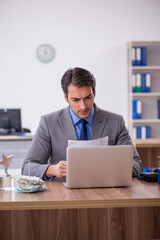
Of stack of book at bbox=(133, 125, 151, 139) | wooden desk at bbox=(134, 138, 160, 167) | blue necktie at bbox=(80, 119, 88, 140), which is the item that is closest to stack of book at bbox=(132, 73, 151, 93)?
stack of book at bbox=(133, 125, 151, 139)

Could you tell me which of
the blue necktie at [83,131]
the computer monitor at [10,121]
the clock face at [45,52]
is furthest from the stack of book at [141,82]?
the blue necktie at [83,131]

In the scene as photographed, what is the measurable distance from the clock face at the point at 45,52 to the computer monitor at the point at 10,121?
49.0 inches

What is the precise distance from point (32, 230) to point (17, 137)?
10.2 feet

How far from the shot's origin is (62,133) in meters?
2.39

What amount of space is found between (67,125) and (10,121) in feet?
8.92

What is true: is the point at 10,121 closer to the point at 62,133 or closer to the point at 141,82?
the point at 141,82

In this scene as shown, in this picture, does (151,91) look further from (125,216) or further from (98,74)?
(125,216)

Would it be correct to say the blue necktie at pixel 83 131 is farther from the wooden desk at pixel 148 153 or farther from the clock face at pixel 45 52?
the clock face at pixel 45 52

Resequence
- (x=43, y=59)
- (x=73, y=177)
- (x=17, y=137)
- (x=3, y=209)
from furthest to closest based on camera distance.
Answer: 1. (x=43, y=59)
2. (x=17, y=137)
3. (x=73, y=177)
4. (x=3, y=209)

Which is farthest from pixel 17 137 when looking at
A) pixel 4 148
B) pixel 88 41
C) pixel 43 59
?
pixel 88 41

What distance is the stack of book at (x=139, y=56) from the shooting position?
18.1ft

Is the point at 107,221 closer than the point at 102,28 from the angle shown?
Yes

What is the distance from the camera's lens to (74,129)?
2.39 m

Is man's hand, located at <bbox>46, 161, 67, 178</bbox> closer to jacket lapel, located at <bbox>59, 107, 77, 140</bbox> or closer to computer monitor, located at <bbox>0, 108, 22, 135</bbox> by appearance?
jacket lapel, located at <bbox>59, 107, 77, 140</bbox>
